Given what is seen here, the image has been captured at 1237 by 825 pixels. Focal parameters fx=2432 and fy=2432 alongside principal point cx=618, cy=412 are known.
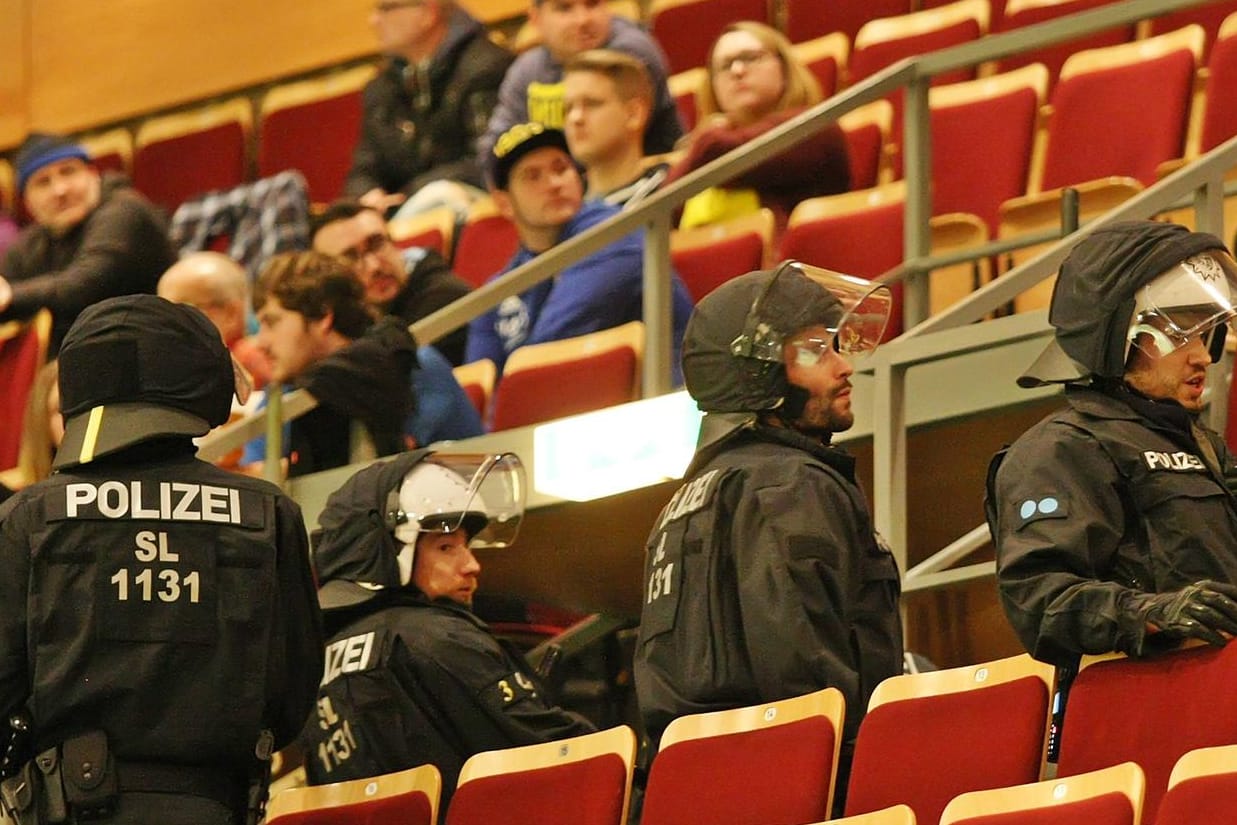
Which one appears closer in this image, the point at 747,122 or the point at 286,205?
the point at 747,122

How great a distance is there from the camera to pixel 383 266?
475 cm

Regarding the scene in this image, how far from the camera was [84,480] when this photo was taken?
2836 mm

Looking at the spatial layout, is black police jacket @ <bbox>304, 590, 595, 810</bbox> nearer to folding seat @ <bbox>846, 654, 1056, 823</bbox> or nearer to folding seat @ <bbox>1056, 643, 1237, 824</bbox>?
folding seat @ <bbox>846, 654, 1056, 823</bbox>

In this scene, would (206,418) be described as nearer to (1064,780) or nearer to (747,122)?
(1064,780)

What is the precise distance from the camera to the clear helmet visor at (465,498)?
3477 mm

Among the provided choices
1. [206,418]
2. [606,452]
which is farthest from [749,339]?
[606,452]

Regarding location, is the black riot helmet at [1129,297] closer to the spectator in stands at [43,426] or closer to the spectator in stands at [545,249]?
the spectator in stands at [545,249]

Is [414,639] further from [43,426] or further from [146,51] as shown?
[146,51]

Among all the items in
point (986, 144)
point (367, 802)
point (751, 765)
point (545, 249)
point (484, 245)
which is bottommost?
point (367, 802)

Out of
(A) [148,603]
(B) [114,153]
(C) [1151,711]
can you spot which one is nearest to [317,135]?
(B) [114,153]

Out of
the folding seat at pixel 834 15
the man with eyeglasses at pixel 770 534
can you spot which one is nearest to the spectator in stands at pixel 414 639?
the man with eyeglasses at pixel 770 534

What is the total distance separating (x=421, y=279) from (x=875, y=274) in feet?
3.14

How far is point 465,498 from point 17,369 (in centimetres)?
217

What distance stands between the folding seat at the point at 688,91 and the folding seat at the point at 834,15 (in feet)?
0.97
